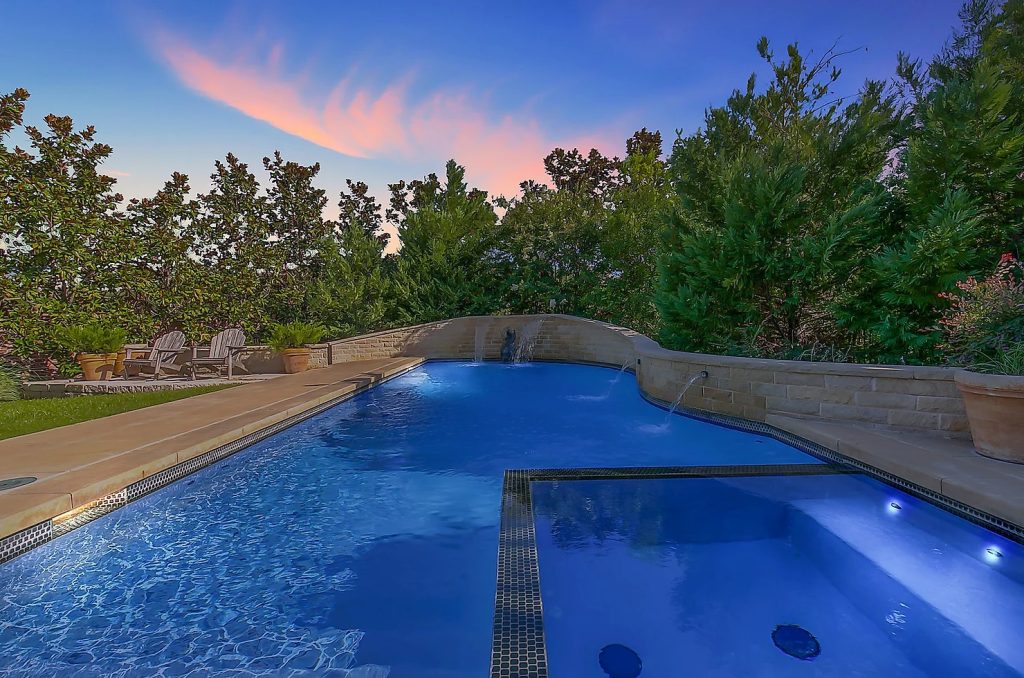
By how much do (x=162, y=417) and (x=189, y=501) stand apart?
2.86 m

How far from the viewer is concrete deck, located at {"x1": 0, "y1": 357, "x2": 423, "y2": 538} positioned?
12.2 feet

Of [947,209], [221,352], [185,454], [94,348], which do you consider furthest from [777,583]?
[94,348]

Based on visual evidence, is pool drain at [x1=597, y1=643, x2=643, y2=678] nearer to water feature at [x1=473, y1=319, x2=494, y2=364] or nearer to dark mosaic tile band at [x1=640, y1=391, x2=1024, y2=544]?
dark mosaic tile band at [x1=640, y1=391, x2=1024, y2=544]

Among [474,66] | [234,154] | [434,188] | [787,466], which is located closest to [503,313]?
[434,188]

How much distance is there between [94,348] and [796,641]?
14515 millimetres

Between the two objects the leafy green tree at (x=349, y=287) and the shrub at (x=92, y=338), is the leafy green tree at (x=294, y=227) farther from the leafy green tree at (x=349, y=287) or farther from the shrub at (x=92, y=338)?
the shrub at (x=92, y=338)

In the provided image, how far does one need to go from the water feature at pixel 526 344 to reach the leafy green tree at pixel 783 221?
700 centimetres

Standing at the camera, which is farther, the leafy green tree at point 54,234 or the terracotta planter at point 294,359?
the terracotta planter at point 294,359

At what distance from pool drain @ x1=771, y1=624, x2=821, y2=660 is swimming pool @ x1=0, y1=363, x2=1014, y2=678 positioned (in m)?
1.08

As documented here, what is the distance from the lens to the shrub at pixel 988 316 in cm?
523

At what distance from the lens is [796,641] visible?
2.60 metres

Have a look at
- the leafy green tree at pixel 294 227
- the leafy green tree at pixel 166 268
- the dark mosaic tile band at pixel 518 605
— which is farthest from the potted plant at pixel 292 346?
the dark mosaic tile band at pixel 518 605

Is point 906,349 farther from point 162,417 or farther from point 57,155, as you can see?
point 57,155

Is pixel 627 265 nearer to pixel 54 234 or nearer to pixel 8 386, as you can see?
pixel 54 234
